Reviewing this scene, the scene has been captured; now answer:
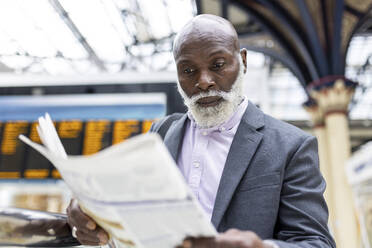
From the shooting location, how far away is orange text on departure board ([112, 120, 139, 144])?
4.21 meters

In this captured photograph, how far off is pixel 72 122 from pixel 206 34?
3506 mm

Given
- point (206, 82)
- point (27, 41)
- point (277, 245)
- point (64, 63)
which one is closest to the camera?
point (277, 245)

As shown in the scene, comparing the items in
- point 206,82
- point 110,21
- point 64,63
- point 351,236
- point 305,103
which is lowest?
point 351,236

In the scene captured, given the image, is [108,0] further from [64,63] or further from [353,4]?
[353,4]

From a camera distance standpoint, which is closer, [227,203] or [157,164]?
[157,164]

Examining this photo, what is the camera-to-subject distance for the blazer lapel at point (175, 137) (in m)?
1.21

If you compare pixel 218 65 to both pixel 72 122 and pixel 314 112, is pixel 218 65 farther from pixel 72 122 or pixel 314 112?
pixel 314 112

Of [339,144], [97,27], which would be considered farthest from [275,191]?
[97,27]

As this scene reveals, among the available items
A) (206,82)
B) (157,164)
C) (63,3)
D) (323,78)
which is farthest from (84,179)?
(323,78)

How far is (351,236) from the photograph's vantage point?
7.89 m

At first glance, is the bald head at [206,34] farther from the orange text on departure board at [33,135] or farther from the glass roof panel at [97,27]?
the glass roof panel at [97,27]

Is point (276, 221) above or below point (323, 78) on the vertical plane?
below

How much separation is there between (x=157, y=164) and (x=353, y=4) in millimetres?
9893

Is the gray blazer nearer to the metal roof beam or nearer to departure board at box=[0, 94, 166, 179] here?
departure board at box=[0, 94, 166, 179]
